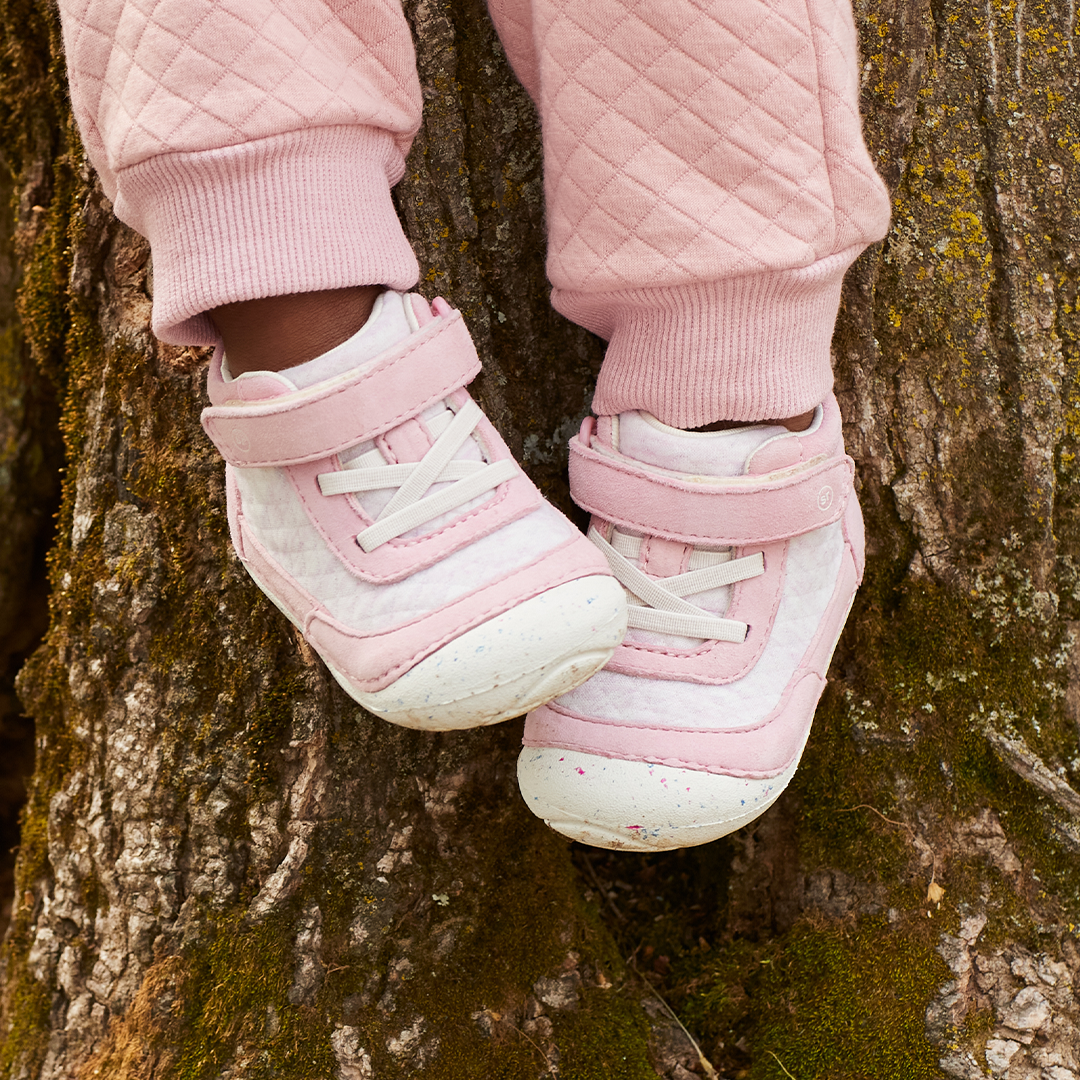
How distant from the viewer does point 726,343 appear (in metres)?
1.31

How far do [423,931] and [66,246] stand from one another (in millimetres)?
1456

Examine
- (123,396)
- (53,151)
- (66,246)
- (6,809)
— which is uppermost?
(53,151)

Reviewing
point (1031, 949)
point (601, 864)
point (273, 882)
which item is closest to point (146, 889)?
point (273, 882)

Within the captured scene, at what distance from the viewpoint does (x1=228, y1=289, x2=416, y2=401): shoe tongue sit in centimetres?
123

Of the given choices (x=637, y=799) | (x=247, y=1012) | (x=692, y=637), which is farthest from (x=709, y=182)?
(x=247, y=1012)

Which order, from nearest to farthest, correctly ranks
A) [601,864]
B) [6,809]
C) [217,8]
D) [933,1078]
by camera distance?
[217,8] → [933,1078] → [601,864] → [6,809]

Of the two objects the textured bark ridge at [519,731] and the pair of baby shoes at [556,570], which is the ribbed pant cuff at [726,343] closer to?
the pair of baby shoes at [556,570]

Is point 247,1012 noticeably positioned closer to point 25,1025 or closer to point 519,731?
point 25,1025

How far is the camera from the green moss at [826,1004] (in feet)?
5.23

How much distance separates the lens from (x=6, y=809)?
2.77 m

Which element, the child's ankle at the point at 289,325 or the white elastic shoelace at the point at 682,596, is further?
the white elastic shoelace at the point at 682,596

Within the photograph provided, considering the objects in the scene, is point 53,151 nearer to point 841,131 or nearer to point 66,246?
point 66,246

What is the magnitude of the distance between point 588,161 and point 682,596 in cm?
64

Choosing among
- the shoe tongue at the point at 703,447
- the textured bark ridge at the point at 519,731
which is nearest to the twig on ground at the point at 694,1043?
the textured bark ridge at the point at 519,731
